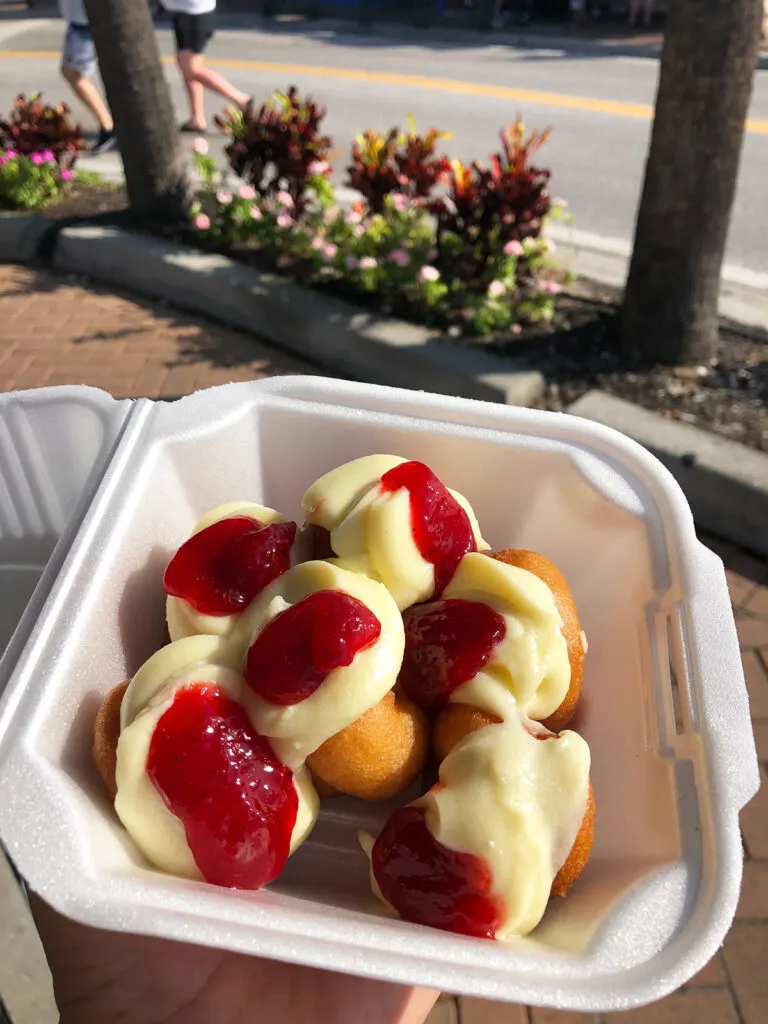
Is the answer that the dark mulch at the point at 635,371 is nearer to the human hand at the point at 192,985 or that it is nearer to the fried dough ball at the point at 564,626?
the fried dough ball at the point at 564,626

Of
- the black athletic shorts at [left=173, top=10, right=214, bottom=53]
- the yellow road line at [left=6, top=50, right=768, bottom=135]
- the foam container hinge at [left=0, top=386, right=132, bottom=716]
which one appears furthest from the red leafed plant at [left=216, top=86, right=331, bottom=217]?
the yellow road line at [left=6, top=50, right=768, bottom=135]

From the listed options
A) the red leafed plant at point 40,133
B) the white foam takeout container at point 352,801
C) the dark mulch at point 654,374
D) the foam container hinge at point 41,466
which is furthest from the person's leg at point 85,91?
the white foam takeout container at point 352,801

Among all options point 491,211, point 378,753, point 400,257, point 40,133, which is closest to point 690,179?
point 491,211

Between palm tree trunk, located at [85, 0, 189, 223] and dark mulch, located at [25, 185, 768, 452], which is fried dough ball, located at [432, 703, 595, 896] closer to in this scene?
dark mulch, located at [25, 185, 768, 452]

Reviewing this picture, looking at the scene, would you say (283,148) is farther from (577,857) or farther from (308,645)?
(577,857)

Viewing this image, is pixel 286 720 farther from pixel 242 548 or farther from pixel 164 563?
pixel 164 563

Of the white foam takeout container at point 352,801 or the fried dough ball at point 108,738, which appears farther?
the fried dough ball at point 108,738
